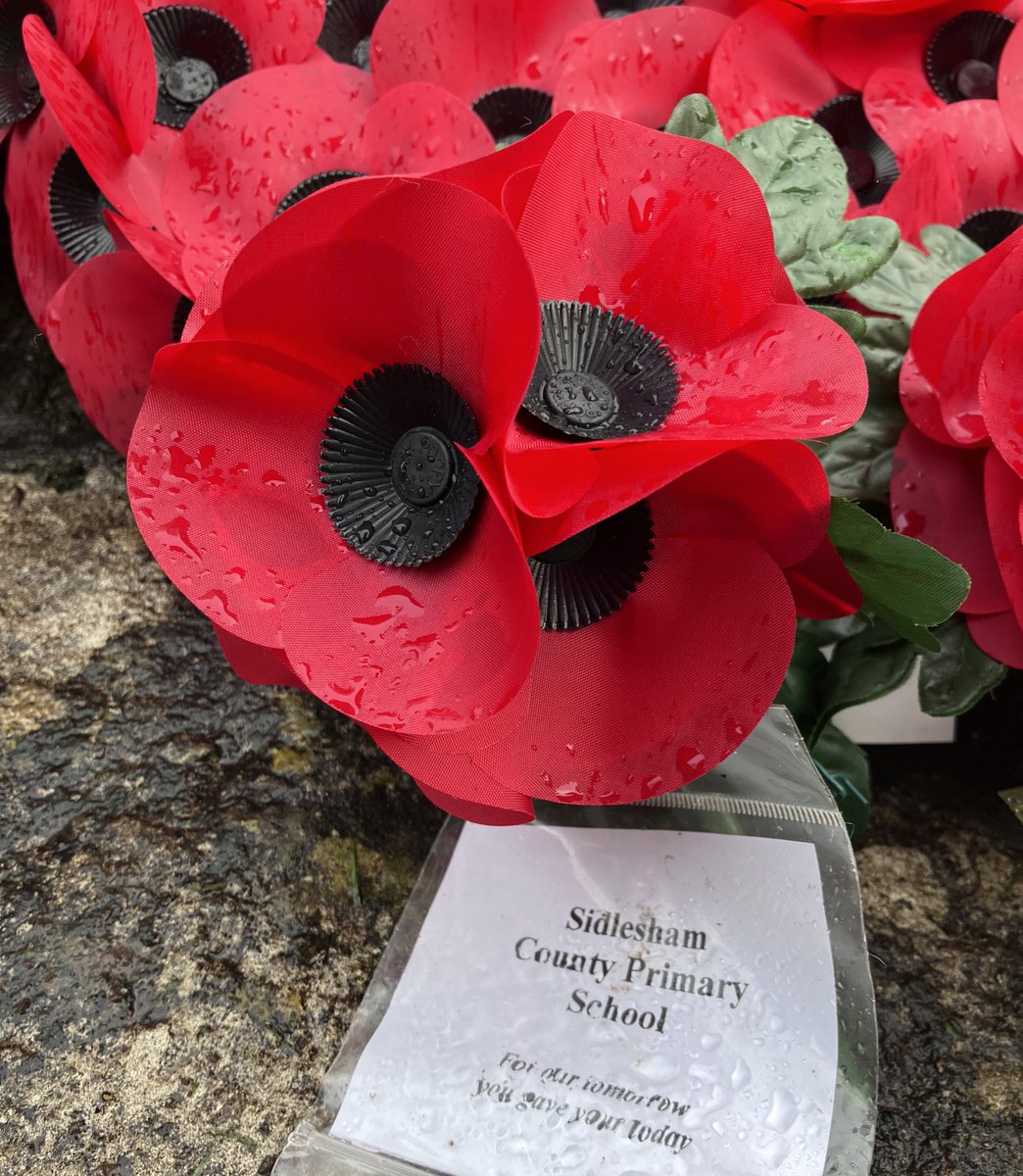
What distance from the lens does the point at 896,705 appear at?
2.72 ft

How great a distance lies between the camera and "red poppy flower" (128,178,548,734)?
0.40m

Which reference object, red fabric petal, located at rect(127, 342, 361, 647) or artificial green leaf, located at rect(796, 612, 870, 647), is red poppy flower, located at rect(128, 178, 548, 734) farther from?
artificial green leaf, located at rect(796, 612, 870, 647)

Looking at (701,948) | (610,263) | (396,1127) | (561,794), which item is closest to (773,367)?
(610,263)

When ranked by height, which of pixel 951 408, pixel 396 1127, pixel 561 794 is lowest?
pixel 396 1127

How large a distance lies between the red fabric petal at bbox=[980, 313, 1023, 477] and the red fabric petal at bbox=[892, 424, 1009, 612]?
0.27 ft

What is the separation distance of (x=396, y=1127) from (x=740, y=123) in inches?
27.5

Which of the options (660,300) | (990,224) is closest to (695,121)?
(660,300)

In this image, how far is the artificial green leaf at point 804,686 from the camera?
2.38 ft

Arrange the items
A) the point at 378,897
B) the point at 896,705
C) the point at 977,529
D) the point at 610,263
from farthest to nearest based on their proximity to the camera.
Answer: the point at 896,705, the point at 378,897, the point at 977,529, the point at 610,263

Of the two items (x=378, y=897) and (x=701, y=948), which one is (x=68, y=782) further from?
(x=701, y=948)

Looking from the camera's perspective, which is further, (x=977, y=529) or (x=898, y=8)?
(x=898, y=8)

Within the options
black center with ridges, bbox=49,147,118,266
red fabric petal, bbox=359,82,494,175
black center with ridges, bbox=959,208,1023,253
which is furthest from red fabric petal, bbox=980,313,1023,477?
black center with ridges, bbox=49,147,118,266

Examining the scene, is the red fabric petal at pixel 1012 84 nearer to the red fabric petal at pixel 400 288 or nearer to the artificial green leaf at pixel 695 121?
the artificial green leaf at pixel 695 121

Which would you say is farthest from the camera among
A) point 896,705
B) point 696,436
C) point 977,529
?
point 896,705
